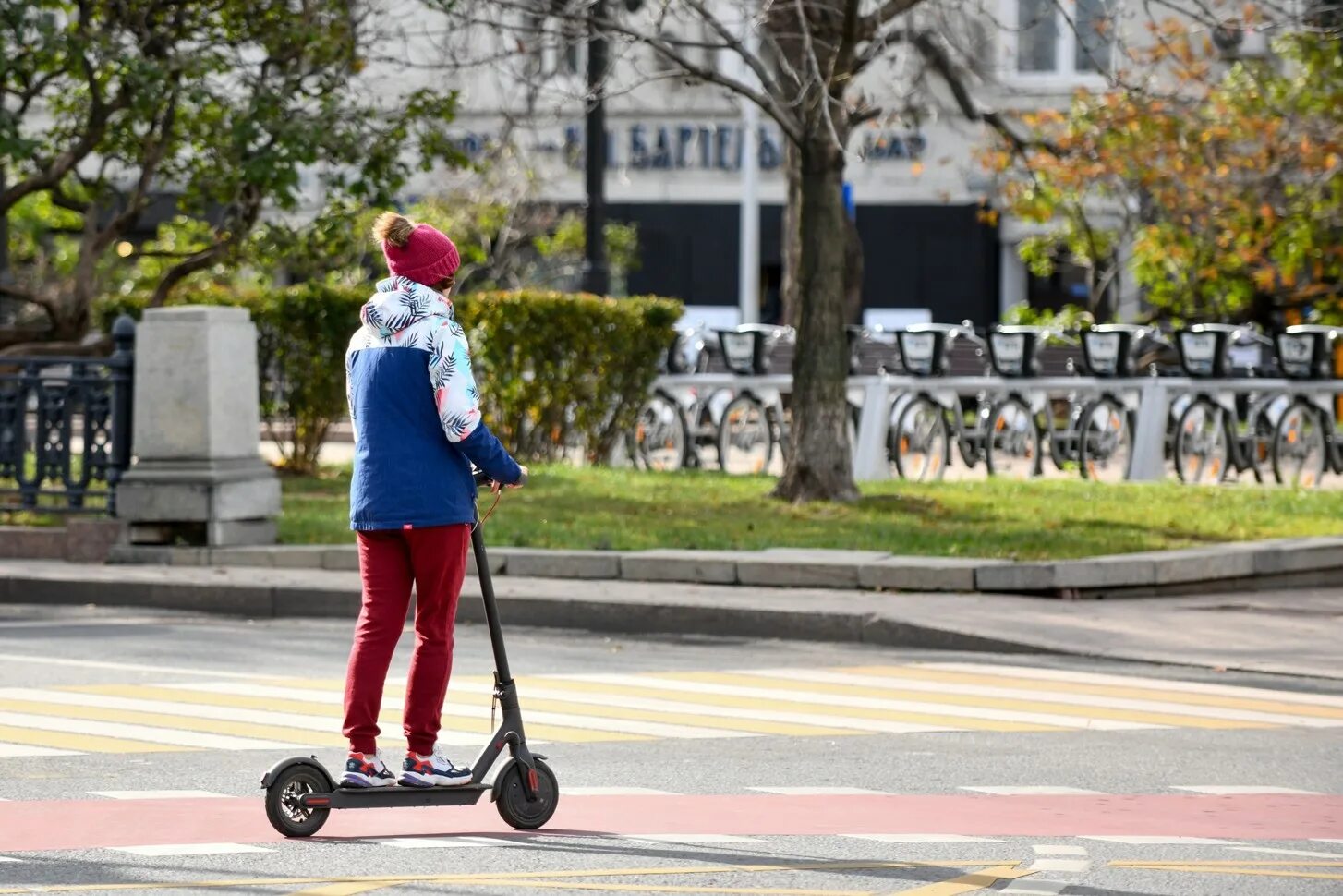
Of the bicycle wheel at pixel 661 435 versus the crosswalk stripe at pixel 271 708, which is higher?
the bicycle wheel at pixel 661 435

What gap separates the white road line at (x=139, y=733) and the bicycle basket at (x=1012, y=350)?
13074 millimetres

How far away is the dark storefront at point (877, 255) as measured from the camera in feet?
131

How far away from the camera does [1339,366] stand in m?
27.2

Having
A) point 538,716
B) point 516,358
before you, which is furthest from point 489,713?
point 516,358

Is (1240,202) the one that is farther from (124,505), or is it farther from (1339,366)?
(124,505)

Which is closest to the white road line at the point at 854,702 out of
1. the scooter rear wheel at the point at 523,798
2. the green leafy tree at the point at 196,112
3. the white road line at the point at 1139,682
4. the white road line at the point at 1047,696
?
the white road line at the point at 1047,696

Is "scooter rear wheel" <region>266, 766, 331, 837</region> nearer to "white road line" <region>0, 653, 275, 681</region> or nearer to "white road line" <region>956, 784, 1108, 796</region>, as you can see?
"white road line" <region>956, 784, 1108, 796</region>

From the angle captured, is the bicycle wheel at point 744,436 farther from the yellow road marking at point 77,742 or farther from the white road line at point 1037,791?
the white road line at point 1037,791

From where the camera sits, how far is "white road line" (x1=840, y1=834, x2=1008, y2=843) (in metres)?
6.92

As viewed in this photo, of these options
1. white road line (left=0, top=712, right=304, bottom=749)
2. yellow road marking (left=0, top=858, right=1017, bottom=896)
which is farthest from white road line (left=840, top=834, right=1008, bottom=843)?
white road line (left=0, top=712, right=304, bottom=749)

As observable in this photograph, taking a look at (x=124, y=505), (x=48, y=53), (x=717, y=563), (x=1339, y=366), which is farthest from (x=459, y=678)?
(x=1339, y=366)

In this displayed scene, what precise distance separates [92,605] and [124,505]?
3.87 ft

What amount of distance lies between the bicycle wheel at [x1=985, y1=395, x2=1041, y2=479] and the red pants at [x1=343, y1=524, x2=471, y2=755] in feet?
46.4

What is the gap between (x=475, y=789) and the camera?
22.2 feet
